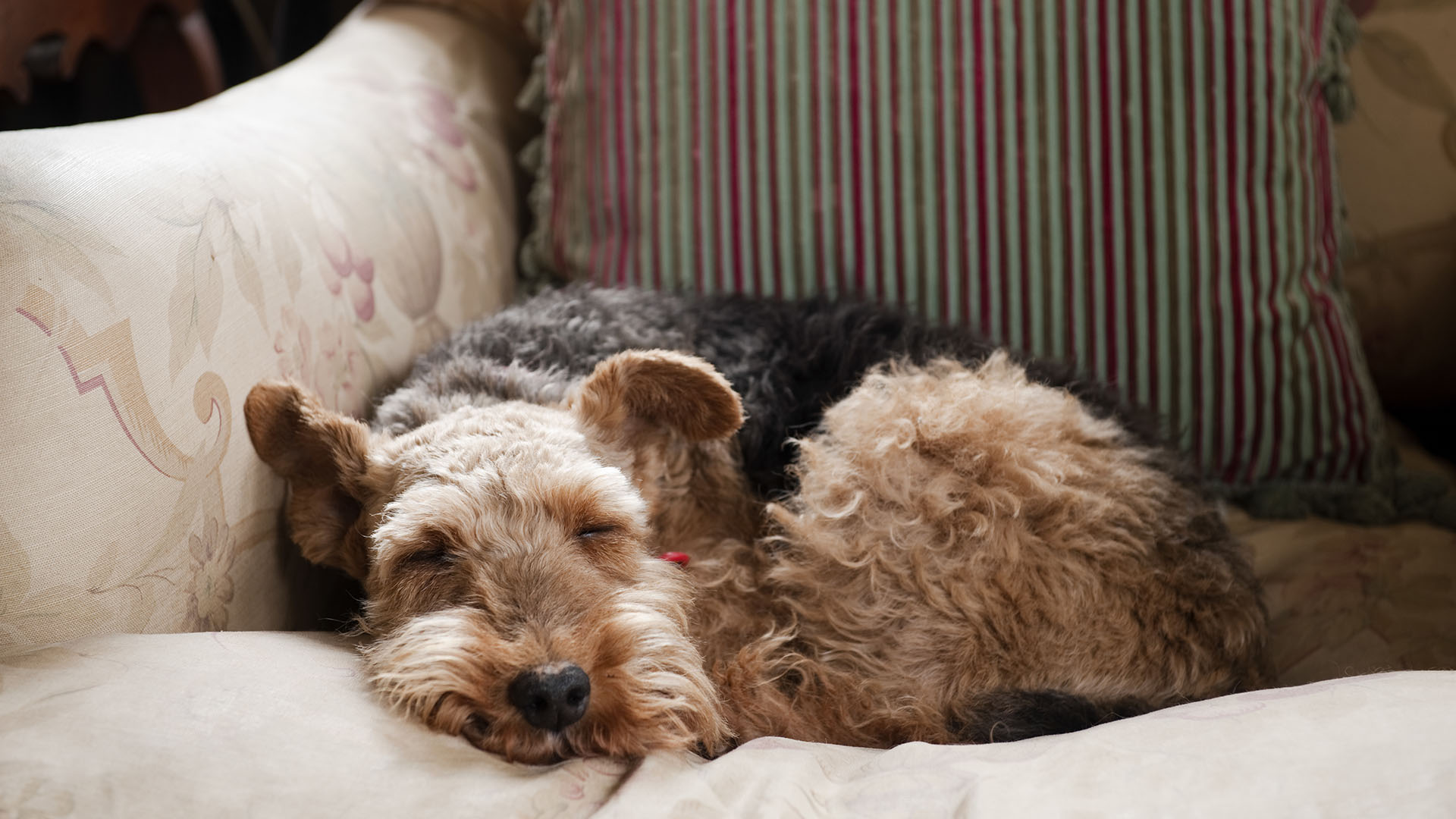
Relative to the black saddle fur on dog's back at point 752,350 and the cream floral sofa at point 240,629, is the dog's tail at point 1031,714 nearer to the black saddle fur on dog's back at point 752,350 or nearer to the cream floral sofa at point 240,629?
the cream floral sofa at point 240,629

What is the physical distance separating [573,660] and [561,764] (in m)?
0.11

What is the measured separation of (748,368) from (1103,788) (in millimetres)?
922

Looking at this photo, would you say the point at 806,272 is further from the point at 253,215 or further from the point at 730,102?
the point at 253,215

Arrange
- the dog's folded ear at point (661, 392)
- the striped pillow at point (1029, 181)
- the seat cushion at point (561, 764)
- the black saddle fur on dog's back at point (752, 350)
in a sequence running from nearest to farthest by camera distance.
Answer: the seat cushion at point (561, 764) → the dog's folded ear at point (661, 392) → the black saddle fur on dog's back at point (752, 350) → the striped pillow at point (1029, 181)

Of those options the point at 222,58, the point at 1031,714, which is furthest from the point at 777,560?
the point at 222,58

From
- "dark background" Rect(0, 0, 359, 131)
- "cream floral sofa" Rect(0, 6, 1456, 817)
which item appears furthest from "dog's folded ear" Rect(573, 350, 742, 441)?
"dark background" Rect(0, 0, 359, 131)

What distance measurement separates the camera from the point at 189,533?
115cm

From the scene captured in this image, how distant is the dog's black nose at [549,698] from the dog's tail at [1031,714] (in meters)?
0.50

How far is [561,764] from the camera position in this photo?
1.00 m

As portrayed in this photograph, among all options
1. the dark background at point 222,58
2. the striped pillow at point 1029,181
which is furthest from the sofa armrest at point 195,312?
the dark background at point 222,58

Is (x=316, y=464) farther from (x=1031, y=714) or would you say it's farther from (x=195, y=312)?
(x=1031, y=714)

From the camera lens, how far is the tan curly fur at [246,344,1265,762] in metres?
1.14

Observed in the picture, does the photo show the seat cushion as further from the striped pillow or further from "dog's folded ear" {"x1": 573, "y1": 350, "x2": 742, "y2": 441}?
the striped pillow

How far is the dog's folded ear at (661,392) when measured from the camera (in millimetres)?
1374
